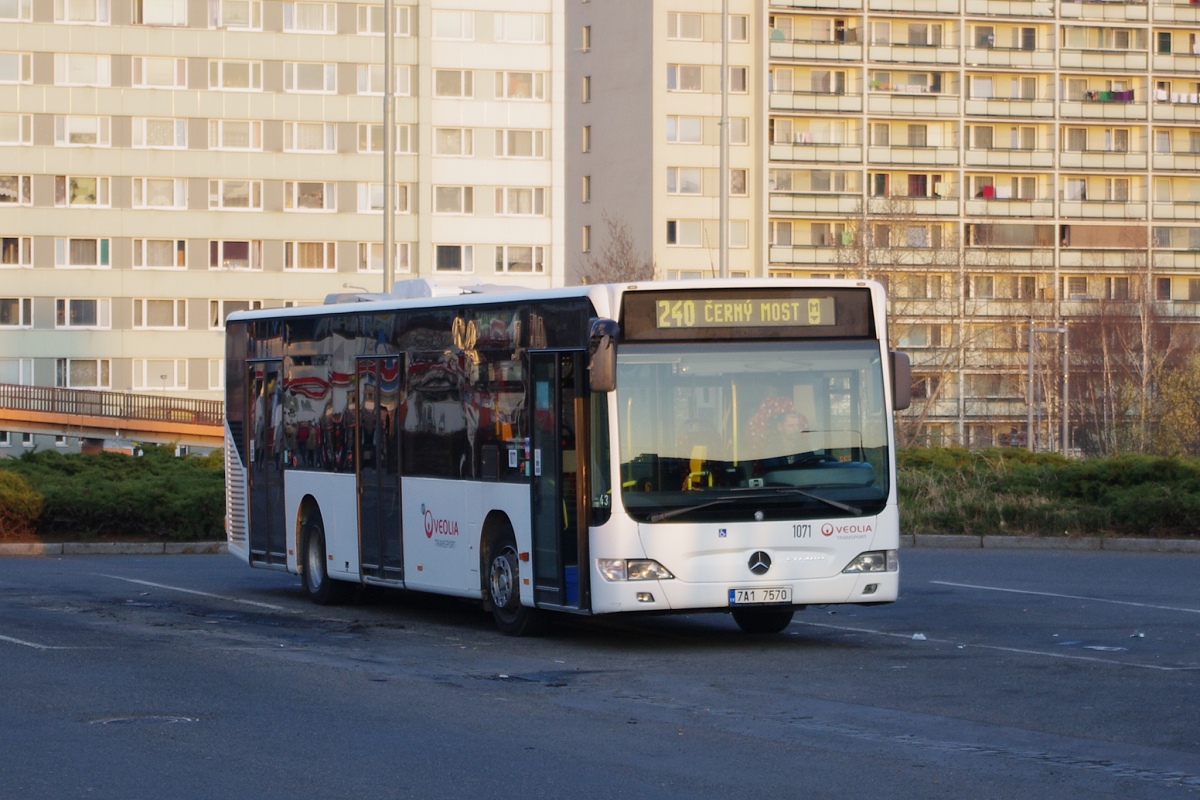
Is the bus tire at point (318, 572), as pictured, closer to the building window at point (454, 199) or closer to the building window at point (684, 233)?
the building window at point (454, 199)

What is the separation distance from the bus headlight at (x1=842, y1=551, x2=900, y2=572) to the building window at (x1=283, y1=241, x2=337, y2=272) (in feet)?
252

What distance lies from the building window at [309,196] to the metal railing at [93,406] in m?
14.2

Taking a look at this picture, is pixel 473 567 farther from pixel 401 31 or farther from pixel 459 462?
pixel 401 31

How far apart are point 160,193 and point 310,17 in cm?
1074

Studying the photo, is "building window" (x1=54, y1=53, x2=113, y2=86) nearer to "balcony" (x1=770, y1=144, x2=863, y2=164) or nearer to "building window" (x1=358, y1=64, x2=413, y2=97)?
"building window" (x1=358, y1=64, x2=413, y2=97)

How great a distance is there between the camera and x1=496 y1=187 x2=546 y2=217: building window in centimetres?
9094

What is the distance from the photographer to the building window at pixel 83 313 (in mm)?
87250

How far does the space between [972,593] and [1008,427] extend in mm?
77366

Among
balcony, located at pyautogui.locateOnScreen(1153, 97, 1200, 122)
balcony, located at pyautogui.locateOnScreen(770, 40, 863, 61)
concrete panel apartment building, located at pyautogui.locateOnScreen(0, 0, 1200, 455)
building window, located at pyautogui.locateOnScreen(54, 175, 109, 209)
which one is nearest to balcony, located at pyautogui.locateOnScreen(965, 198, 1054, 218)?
concrete panel apartment building, located at pyautogui.locateOnScreen(0, 0, 1200, 455)

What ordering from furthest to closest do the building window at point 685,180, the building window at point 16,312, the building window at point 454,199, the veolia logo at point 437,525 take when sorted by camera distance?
the building window at point 685,180, the building window at point 454,199, the building window at point 16,312, the veolia logo at point 437,525

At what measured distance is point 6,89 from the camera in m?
86.8

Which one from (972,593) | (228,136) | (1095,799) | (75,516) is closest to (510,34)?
(228,136)

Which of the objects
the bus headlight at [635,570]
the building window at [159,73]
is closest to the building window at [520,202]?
the building window at [159,73]

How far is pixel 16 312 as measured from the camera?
286 feet
